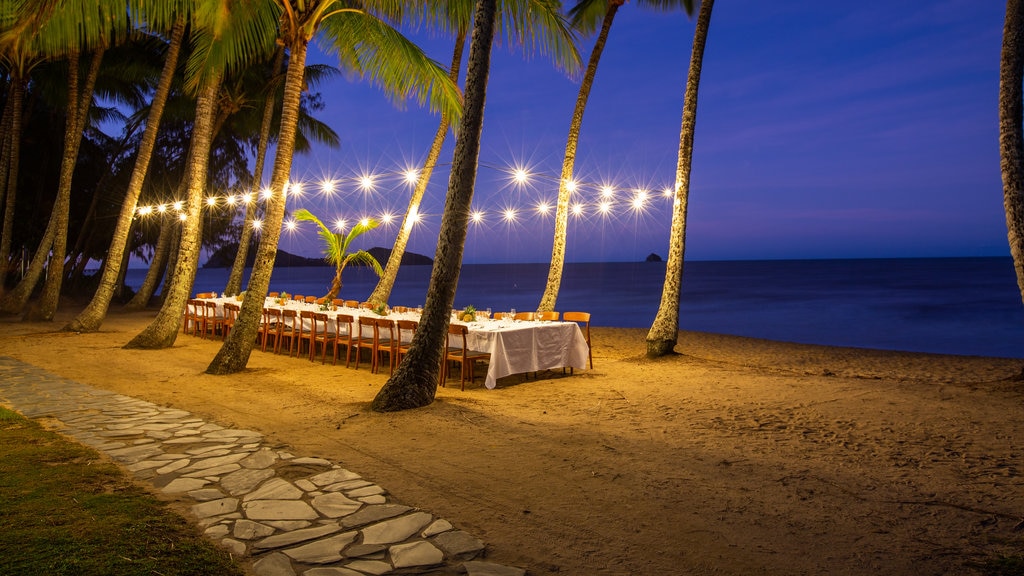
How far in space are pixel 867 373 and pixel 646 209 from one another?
15.1 ft

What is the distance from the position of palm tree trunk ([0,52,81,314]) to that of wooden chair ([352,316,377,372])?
30.9 ft

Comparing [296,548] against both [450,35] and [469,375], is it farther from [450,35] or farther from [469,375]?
[450,35]

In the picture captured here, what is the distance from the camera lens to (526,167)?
37.2ft

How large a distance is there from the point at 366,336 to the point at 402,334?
3.16 ft

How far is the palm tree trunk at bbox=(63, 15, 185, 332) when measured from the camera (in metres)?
11.2

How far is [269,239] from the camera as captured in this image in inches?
321

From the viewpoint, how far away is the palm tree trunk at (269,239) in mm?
A: 8234

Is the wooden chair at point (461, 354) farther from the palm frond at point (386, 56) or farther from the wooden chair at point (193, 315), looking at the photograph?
the wooden chair at point (193, 315)

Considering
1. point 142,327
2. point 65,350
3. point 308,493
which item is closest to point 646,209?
Answer: point 308,493

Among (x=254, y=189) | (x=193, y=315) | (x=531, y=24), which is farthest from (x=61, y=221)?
(x=531, y=24)

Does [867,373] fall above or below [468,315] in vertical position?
below

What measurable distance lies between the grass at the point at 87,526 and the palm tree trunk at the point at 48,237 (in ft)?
40.6

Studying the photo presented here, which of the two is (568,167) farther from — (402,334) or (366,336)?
(366,336)

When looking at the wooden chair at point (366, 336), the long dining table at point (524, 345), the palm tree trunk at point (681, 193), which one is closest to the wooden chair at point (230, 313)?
the wooden chair at point (366, 336)
